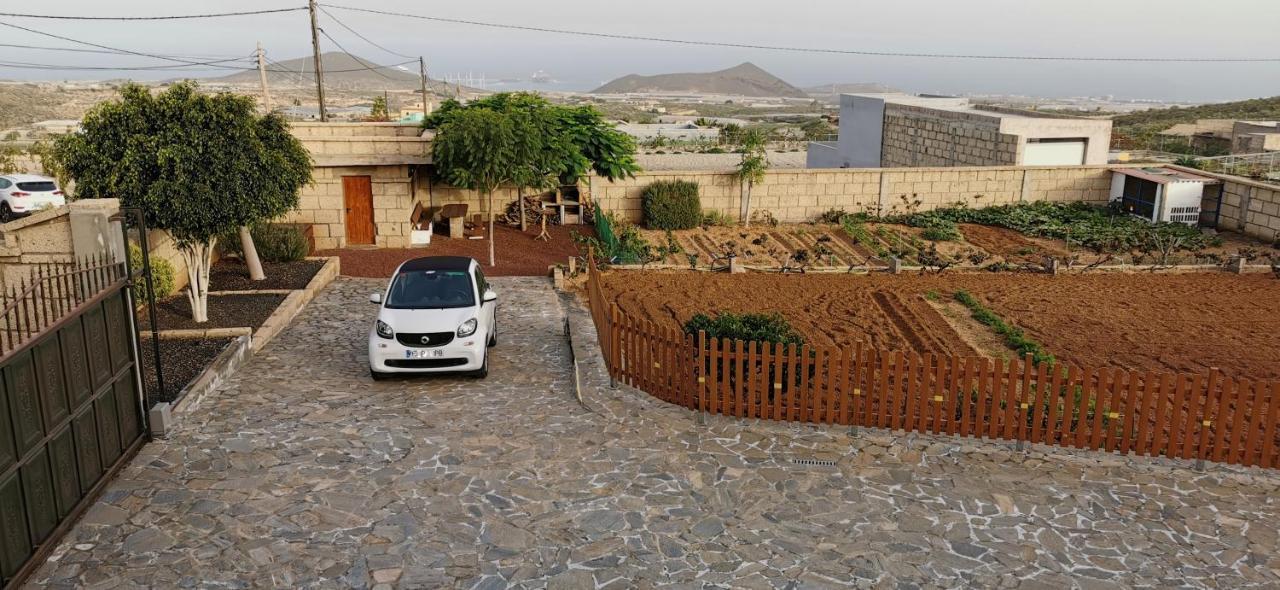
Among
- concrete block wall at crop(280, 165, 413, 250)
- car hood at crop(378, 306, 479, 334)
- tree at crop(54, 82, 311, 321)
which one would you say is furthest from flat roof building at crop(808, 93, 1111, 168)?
tree at crop(54, 82, 311, 321)

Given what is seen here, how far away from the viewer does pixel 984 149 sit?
3372 centimetres

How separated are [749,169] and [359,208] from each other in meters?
11.8

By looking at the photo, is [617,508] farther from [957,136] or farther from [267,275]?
[957,136]

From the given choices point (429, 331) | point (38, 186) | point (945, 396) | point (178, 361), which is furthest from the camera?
point (38, 186)

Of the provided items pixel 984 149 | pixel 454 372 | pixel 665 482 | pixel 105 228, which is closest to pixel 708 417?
pixel 665 482

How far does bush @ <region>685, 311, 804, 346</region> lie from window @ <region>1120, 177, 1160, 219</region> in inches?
870

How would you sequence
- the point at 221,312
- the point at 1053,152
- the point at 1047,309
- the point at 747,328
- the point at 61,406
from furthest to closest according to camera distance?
1. the point at 1053,152
2. the point at 1047,309
3. the point at 221,312
4. the point at 747,328
5. the point at 61,406

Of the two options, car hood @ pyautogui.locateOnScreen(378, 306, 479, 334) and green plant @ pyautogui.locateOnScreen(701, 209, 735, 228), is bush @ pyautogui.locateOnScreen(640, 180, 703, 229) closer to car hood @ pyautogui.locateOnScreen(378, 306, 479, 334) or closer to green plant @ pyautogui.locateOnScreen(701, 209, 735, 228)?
green plant @ pyautogui.locateOnScreen(701, 209, 735, 228)

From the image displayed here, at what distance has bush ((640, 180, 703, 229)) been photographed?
91.0 ft

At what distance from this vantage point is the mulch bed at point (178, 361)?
1214 cm

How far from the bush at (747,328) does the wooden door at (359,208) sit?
14188 millimetres

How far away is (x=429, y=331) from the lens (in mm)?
12805

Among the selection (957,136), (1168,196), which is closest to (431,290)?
(1168,196)

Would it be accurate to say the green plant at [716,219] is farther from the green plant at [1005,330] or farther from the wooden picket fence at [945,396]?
the wooden picket fence at [945,396]
